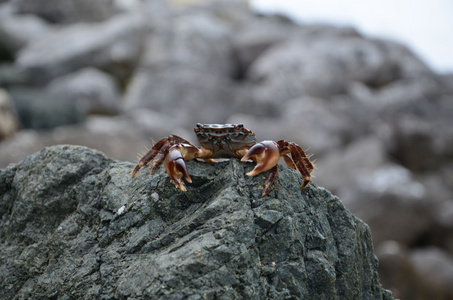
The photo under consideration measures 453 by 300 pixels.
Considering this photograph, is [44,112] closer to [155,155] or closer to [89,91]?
[89,91]

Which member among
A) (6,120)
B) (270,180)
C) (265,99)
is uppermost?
(265,99)

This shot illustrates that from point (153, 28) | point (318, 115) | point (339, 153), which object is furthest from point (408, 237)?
point (153, 28)

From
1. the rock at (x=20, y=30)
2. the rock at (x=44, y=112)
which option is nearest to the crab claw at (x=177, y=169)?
the rock at (x=44, y=112)

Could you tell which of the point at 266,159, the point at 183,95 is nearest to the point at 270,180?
the point at 266,159

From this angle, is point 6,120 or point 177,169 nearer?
point 177,169

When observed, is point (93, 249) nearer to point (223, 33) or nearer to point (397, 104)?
point (397, 104)

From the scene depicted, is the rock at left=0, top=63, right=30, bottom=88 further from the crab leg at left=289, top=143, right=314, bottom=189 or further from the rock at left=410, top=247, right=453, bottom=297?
the crab leg at left=289, top=143, right=314, bottom=189

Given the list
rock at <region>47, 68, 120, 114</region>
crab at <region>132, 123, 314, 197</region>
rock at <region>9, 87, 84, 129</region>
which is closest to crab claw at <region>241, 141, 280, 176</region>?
crab at <region>132, 123, 314, 197</region>
